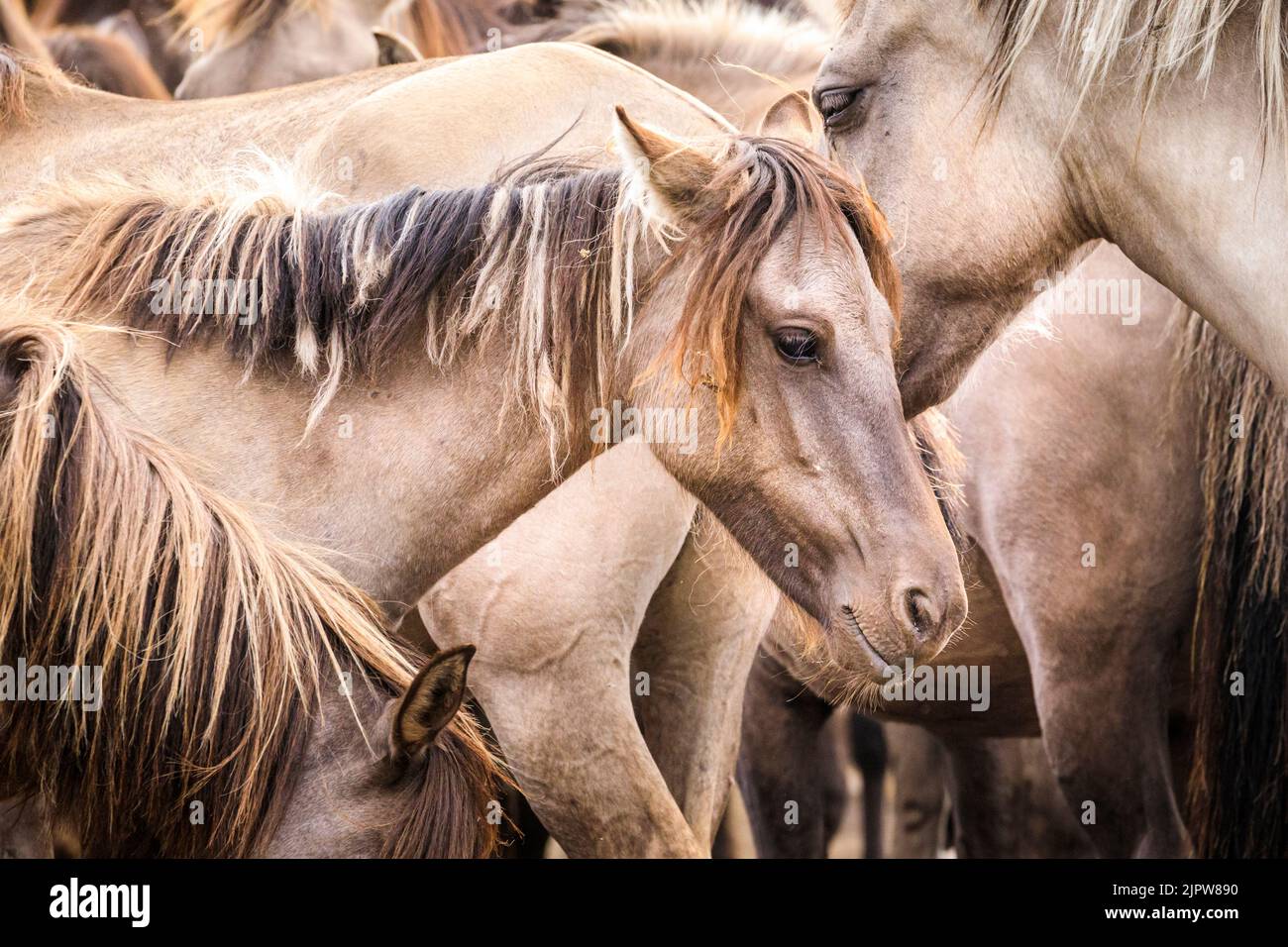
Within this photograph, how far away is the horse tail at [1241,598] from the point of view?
11.5 feet

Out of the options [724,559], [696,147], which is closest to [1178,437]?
[724,559]

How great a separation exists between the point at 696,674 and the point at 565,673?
514 millimetres

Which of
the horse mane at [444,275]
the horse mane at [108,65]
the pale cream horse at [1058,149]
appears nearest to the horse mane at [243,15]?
the horse mane at [108,65]

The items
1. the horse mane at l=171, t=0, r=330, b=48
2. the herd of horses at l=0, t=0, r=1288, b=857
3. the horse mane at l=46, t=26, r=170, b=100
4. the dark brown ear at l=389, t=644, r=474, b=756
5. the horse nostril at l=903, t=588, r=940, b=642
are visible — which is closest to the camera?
the dark brown ear at l=389, t=644, r=474, b=756

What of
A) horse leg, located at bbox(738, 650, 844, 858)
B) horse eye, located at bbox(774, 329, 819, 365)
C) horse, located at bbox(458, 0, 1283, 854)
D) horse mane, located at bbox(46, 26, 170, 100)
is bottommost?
horse leg, located at bbox(738, 650, 844, 858)

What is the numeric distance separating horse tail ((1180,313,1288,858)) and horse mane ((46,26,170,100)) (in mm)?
4514

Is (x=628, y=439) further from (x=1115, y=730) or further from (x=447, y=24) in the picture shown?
(x=447, y=24)

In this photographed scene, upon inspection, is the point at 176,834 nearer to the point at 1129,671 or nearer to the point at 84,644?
the point at 84,644

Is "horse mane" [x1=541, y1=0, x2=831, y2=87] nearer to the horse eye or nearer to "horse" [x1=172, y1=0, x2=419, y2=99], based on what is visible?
"horse" [x1=172, y1=0, x2=419, y2=99]

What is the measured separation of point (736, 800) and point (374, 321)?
4.37m

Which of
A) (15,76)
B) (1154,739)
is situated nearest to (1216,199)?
(1154,739)

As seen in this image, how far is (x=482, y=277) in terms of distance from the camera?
2.68 m

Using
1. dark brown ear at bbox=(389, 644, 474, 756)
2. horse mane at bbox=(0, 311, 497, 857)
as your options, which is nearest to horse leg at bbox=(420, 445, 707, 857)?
horse mane at bbox=(0, 311, 497, 857)

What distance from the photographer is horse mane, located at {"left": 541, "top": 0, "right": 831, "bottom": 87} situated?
174 inches
